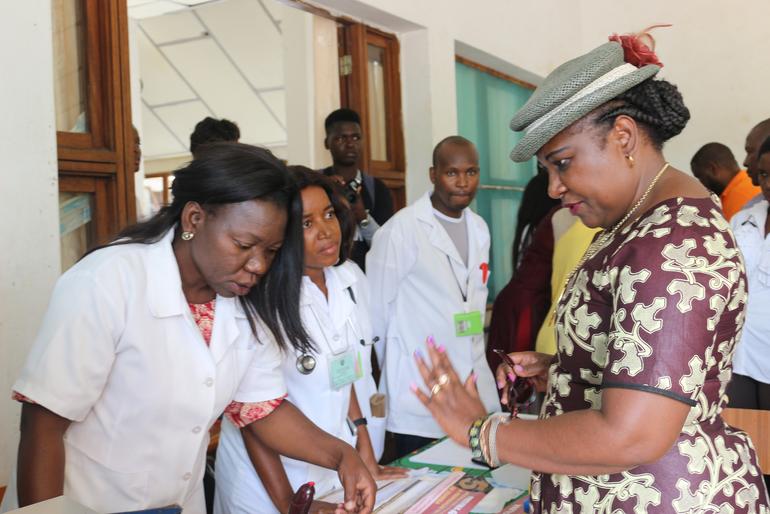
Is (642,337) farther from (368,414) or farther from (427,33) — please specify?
(427,33)

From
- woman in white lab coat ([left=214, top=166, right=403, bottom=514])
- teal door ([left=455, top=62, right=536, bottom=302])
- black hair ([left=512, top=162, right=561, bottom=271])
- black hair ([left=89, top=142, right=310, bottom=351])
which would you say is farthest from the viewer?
teal door ([left=455, top=62, right=536, bottom=302])

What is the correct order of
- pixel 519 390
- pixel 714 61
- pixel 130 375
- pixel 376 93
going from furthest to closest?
pixel 714 61
pixel 376 93
pixel 519 390
pixel 130 375

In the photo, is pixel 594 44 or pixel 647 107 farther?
pixel 594 44

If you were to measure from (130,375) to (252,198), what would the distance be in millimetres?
439

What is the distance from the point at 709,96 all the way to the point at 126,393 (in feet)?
19.6

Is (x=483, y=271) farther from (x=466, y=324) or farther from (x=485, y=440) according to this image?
(x=485, y=440)

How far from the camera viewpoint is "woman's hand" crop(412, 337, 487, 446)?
1236 millimetres

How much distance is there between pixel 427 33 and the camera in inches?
170

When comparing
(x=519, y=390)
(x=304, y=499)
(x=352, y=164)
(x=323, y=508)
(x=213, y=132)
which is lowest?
(x=323, y=508)

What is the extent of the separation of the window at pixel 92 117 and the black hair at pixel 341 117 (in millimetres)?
1287

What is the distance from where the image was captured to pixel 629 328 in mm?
1076

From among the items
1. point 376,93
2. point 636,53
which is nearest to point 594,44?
point 376,93

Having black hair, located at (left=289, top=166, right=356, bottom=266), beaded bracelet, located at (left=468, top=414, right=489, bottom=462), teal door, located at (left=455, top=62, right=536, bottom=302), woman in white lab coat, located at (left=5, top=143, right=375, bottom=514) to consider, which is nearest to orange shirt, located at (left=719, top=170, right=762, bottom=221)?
teal door, located at (left=455, top=62, right=536, bottom=302)

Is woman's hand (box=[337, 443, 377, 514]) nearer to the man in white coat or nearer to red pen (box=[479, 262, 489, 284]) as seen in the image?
the man in white coat
